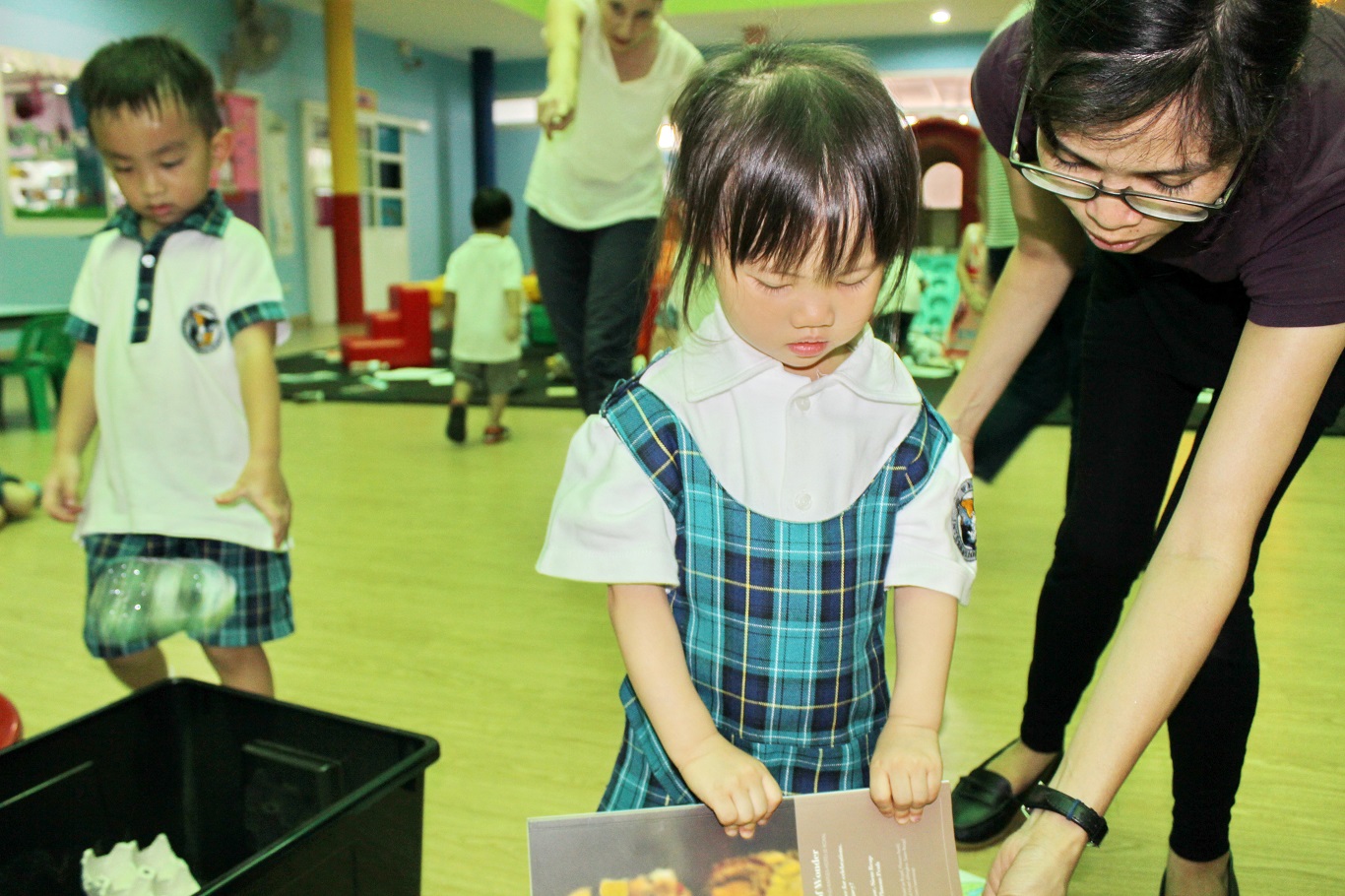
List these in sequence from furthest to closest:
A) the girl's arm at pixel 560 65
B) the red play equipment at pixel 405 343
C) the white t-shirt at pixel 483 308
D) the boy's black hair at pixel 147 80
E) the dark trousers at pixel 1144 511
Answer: the red play equipment at pixel 405 343 < the white t-shirt at pixel 483 308 < the girl's arm at pixel 560 65 < the boy's black hair at pixel 147 80 < the dark trousers at pixel 1144 511

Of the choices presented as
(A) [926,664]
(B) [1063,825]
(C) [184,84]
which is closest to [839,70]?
(A) [926,664]

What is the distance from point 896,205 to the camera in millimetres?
732

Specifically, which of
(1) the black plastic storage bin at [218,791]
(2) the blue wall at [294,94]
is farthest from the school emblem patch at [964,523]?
(2) the blue wall at [294,94]

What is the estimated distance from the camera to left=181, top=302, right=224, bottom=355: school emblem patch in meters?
1.31

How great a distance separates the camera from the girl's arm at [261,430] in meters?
1.25

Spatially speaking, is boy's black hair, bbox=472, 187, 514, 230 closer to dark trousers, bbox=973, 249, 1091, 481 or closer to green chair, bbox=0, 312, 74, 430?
green chair, bbox=0, 312, 74, 430

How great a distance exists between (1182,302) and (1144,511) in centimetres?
23

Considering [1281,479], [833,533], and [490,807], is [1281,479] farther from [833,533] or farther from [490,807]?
[490,807]

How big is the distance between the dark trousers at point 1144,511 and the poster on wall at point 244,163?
7768 millimetres

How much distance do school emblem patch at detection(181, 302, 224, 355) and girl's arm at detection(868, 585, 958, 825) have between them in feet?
2.98

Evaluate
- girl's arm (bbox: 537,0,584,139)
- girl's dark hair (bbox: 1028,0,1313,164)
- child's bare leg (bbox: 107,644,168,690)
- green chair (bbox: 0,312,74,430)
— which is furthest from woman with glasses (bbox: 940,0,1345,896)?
green chair (bbox: 0,312,74,430)

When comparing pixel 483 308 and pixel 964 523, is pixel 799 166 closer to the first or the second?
pixel 964 523

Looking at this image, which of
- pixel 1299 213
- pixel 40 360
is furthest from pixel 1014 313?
pixel 40 360

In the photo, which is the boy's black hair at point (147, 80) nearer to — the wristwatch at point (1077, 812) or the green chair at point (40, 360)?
the wristwatch at point (1077, 812)
